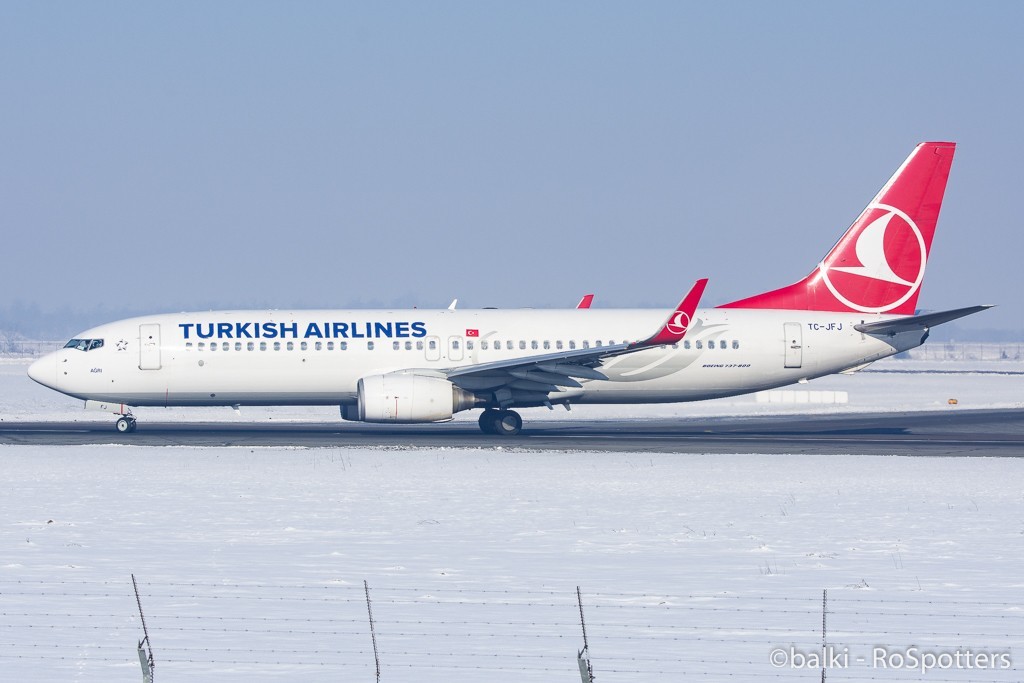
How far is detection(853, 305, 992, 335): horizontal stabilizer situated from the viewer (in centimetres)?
3128

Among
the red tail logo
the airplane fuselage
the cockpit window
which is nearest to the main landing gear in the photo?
the airplane fuselage

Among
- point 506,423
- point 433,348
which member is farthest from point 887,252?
point 433,348

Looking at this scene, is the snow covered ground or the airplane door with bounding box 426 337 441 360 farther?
the airplane door with bounding box 426 337 441 360

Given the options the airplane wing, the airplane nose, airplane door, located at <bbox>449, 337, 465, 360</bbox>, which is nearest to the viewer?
the airplane wing

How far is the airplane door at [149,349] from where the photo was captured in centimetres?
3231

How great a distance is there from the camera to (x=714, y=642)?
10.9 m

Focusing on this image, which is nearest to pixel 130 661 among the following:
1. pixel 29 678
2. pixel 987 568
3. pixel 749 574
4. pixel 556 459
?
pixel 29 678

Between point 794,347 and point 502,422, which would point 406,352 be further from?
point 794,347

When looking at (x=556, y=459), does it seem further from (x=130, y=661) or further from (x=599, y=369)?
(x=130, y=661)

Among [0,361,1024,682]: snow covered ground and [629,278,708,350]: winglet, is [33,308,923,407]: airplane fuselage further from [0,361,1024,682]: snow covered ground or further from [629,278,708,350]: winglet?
[0,361,1024,682]: snow covered ground

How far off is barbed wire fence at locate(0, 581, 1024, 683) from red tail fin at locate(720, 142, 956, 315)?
2236 centimetres

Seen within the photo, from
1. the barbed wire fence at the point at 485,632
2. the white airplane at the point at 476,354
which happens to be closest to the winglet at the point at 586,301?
the white airplane at the point at 476,354

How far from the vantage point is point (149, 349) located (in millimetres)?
32406

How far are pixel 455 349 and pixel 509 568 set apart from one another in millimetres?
18761
